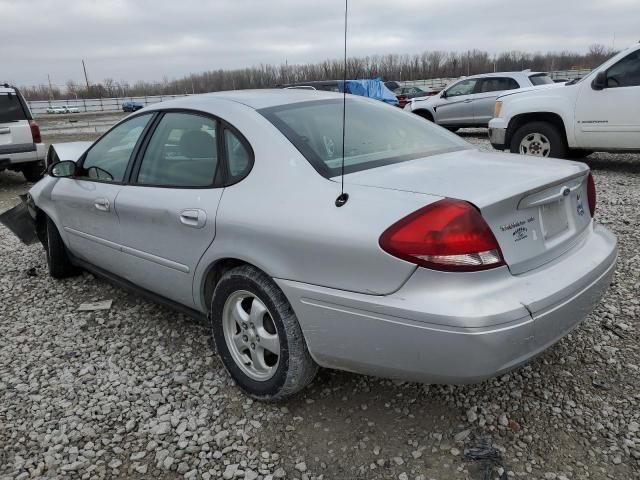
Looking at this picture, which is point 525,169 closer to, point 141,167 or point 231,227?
point 231,227

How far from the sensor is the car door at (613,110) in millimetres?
6906

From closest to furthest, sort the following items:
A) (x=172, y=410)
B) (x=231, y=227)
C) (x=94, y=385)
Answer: (x=231, y=227) < (x=172, y=410) < (x=94, y=385)

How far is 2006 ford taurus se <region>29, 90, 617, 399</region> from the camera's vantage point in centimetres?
191

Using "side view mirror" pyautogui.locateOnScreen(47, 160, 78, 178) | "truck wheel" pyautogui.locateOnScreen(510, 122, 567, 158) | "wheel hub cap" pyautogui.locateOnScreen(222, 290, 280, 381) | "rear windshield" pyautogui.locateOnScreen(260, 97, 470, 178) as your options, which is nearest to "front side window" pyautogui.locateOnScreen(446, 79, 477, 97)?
"truck wheel" pyautogui.locateOnScreen(510, 122, 567, 158)

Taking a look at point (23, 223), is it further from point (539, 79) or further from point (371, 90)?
point (371, 90)

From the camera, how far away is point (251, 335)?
8.32 ft

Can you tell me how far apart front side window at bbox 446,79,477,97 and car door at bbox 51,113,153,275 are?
1170 cm

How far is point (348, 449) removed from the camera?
2.27 metres

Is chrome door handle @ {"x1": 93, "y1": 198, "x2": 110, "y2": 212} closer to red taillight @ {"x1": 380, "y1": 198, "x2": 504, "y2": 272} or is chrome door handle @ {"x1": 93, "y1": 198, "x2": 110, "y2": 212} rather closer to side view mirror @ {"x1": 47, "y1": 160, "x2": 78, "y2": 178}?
side view mirror @ {"x1": 47, "y1": 160, "x2": 78, "y2": 178}

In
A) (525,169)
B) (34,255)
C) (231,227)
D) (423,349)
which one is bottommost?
(34,255)

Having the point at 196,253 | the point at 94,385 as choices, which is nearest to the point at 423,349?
the point at 196,253

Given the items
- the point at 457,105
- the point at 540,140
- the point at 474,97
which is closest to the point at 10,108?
the point at 540,140

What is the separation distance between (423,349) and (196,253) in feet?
4.28

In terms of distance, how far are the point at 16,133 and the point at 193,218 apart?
305 inches
